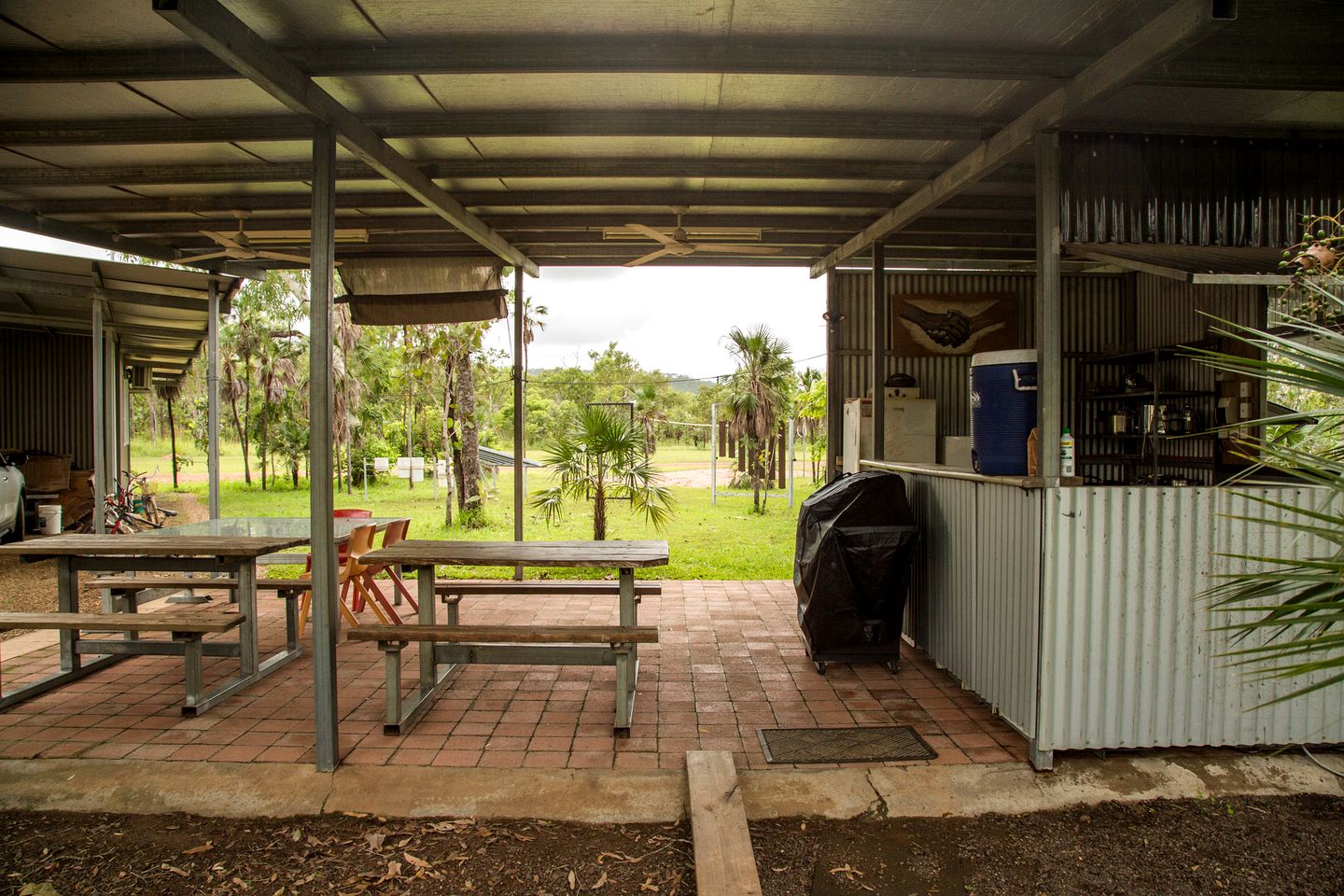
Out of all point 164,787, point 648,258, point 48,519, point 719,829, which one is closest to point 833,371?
point 648,258

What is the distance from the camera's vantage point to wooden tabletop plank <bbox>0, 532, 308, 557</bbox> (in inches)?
163

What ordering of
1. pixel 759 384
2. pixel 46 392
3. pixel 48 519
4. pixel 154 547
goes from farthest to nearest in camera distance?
pixel 759 384
pixel 46 392
pixel 48 519
pixel 154 547

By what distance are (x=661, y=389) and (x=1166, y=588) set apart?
33205 mm

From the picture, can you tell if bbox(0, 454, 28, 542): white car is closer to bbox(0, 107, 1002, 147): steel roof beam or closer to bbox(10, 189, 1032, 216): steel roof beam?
bbox(10, 189, 1032, 216): steel roof beam

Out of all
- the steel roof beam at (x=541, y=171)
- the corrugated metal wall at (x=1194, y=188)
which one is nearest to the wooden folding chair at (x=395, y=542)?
the steel roof beam at (x=541, y=171)

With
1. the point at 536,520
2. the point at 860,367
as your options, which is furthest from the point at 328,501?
the point at 536,520

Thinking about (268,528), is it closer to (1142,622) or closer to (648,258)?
(648,258)

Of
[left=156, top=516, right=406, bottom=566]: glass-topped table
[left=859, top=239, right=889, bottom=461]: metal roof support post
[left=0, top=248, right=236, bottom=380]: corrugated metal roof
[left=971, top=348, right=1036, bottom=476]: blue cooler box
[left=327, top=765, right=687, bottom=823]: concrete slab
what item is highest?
[left=0, top=248, right=236, bottom=380]: corrugated metal roof

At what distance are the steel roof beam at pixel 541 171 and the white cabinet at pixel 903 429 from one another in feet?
8.22

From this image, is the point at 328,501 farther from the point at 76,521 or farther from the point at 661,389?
the point at 661,389

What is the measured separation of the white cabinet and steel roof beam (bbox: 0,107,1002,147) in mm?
3068

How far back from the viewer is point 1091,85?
3045mm

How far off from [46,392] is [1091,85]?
12145mm

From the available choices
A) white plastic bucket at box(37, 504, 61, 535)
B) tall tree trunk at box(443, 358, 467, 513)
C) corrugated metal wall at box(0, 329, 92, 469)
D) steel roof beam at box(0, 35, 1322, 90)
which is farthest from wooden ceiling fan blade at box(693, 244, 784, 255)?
corrugated metal wall at box(0, 329, 92, 469)
